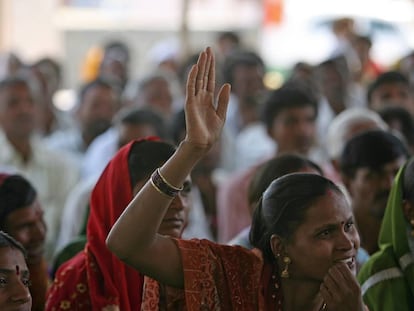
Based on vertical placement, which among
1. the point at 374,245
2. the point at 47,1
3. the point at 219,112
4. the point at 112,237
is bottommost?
the point at 374,245

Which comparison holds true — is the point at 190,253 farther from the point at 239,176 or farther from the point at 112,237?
the point at 239,176

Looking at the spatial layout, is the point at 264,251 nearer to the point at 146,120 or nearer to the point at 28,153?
the point at 146,120

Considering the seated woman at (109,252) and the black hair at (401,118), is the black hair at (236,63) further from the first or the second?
the seated woman at (109,252)

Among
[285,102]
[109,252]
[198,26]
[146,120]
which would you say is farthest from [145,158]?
[198,26]

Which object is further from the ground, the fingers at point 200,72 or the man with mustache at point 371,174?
the fingers at point 200,72

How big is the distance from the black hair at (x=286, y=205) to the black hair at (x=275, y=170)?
0.86 meters

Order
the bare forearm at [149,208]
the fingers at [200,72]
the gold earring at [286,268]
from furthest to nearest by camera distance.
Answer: the gold earring at [286,268]
the fingers at [200,72]
the bare forearm at [149,208]

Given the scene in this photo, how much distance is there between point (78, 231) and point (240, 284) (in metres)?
2.30

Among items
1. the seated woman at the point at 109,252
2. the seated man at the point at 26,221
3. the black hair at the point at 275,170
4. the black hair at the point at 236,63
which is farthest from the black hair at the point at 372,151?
the black hair at the point at 236,63

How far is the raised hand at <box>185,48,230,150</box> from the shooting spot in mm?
3395

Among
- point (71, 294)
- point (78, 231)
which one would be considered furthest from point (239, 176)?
point (71, 294)

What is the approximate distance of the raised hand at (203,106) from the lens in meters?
3.40

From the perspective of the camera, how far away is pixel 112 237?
3418 mm

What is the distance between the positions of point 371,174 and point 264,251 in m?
1.60
